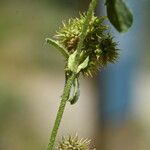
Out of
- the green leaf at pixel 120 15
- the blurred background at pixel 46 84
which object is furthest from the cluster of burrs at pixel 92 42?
the blurred background at pixel 46 84

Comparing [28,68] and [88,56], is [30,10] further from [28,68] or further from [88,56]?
[88,56]

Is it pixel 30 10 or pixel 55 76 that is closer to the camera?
pixel 30 10

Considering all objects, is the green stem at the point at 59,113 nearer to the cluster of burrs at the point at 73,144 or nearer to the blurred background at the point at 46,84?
the cluster of burrs at the point at 73,144

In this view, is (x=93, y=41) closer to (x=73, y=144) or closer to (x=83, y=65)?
Answer: (x=83, y=65)

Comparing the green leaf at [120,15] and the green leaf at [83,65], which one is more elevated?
the green leaf at [120,15]

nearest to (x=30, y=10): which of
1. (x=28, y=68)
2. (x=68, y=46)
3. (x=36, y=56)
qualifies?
(x=36, y=56)
